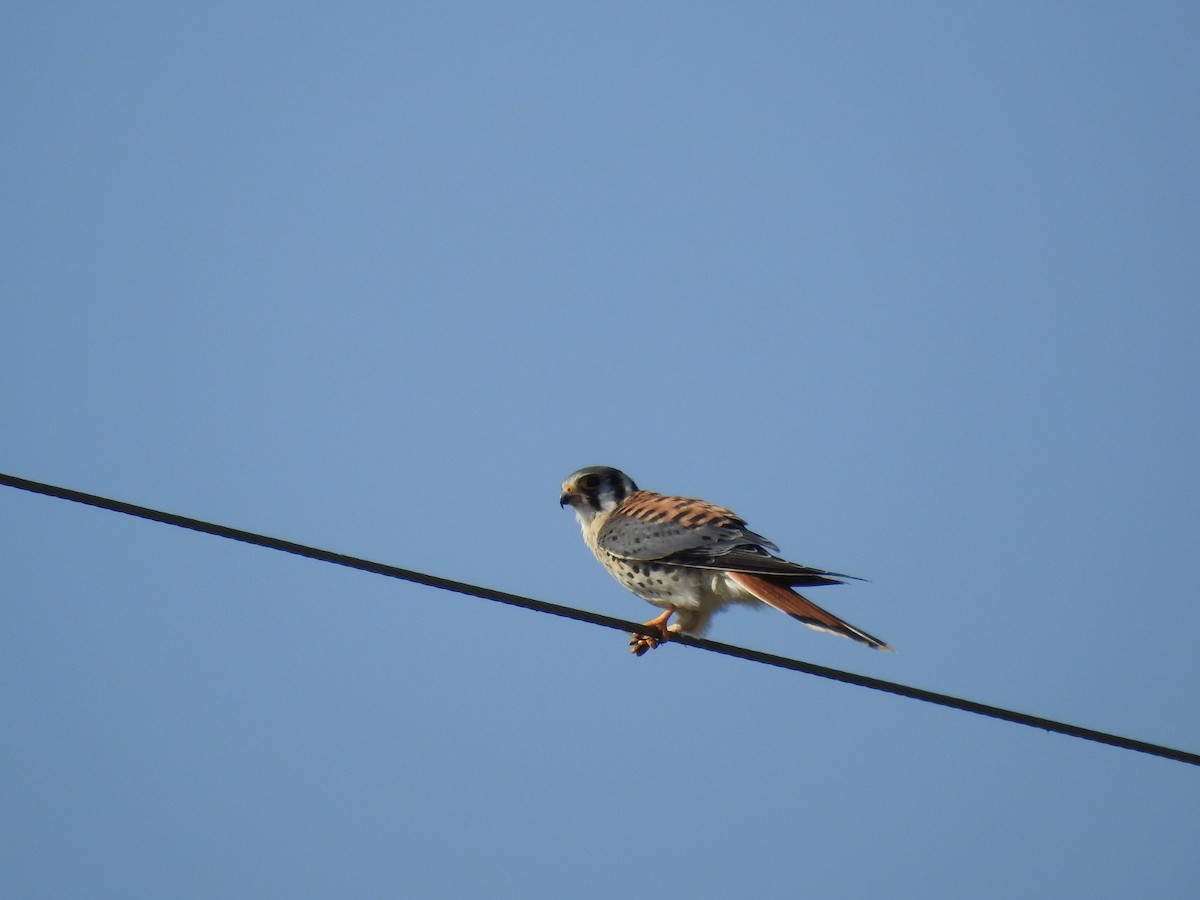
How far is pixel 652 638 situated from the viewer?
482 cm

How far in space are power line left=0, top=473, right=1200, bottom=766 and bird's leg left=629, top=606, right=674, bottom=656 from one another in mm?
1517

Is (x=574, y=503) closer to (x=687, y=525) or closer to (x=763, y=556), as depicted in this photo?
(x=687, y=525)

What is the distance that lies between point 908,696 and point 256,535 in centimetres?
145

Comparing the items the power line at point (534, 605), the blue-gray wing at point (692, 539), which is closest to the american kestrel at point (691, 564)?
the blue-gray wing at point (692, 539)

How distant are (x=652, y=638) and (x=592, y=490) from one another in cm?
130

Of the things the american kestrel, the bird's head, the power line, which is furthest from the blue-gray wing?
the power line

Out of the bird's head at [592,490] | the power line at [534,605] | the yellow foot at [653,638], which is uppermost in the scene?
the bird's head at [592,490]

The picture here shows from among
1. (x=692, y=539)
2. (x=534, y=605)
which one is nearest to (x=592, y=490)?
(x=692, y=539)

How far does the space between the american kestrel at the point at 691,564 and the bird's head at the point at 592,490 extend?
7.1 inches

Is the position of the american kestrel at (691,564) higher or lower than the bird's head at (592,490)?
lower

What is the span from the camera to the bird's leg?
4758 mm

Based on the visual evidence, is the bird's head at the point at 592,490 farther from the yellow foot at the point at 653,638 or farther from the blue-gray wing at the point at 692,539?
the yellow foot at the point at 653,638

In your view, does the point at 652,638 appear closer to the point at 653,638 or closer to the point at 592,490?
the point at 653,638

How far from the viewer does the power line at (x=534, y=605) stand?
2836 mm
